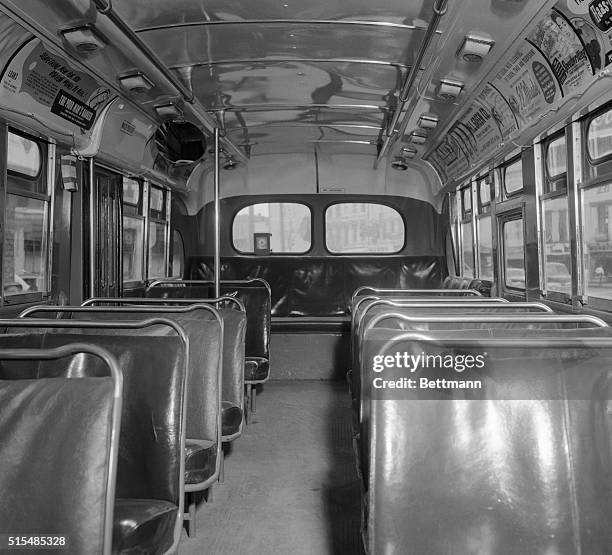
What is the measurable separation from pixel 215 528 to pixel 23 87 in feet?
9.27

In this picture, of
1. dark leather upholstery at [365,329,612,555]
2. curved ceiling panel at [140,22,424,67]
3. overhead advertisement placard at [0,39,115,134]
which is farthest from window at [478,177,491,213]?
dark leather upholstery at [365,329,612,555]

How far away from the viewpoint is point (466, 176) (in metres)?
6.67

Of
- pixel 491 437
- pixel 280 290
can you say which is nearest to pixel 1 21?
pixel 491 437

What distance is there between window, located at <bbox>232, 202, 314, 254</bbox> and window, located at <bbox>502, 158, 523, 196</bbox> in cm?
311

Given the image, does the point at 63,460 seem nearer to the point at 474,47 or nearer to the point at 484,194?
the point at 474,47

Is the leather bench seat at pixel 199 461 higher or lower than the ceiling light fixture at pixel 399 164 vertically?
lower

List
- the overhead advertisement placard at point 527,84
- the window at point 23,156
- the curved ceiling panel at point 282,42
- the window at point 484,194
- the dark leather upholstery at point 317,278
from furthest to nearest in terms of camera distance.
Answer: the dark leather upholstery at point 317,278 < the window at point 484,194 < the window at point 23,156 < the overhead advertisement placard at point 527,84 < the curved ceiling panel at point 282,42

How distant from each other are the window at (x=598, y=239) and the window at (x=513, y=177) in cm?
132

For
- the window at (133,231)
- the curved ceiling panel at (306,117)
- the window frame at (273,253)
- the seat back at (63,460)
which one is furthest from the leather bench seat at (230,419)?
the window frame at (273,253)


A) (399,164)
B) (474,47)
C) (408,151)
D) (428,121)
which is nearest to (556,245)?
(474,47)

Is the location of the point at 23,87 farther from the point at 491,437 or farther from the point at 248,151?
the point at 248,151

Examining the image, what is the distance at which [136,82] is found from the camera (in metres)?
4.52

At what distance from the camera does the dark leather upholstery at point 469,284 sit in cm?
625

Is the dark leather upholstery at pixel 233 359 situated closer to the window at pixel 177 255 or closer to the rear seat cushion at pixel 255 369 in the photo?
the rear seat cushion at pixel 255 369
